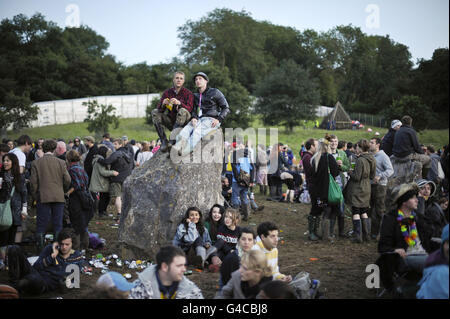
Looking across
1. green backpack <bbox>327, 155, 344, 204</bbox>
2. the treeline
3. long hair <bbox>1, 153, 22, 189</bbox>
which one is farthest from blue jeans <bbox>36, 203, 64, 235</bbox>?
the treeline

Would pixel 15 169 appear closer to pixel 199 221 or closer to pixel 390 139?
pixel 199 221

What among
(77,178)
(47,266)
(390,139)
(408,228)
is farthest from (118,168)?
(408,228)

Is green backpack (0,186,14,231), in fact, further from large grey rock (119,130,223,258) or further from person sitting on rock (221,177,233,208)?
person sitting on rock (221,177,233,208)

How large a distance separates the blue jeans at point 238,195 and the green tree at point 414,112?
16577 millimetres

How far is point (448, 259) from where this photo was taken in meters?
3.60

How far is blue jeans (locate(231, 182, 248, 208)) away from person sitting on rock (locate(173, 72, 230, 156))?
326 cm

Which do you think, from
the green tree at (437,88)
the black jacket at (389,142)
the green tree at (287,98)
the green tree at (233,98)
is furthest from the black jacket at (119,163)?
the green tree at (287,98)

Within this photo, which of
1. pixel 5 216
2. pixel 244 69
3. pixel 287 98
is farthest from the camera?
pixel 244 69

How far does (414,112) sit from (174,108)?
21062 millimetres

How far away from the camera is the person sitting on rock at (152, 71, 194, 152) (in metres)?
7.76

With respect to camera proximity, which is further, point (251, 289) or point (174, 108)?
point (174, 108)

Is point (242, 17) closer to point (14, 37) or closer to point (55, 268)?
point (14, 37)

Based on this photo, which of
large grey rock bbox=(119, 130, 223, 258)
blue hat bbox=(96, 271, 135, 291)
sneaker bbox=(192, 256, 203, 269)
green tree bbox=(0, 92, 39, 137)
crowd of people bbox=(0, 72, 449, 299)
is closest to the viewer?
blue hat bbox=(96, 271, 135, 291)

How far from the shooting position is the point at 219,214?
289 inches
